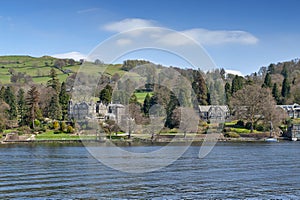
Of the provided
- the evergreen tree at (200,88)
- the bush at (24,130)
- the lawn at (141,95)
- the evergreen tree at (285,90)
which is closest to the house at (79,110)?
the bush at (24,130)

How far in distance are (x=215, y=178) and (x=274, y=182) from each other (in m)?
4.07

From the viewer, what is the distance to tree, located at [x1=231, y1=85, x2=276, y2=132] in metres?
95.1

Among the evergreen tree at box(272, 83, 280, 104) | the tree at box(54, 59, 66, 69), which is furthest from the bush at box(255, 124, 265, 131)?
the tree at box(54, 59, 66, 69)

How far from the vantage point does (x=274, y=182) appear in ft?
102

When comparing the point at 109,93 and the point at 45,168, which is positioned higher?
the point at 109,93

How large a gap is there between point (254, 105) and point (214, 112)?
1599cm

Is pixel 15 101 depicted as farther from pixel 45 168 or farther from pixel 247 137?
pixel 45 168

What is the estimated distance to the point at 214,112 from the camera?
111125 mm

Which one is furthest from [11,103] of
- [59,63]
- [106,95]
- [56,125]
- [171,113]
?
[59,63]

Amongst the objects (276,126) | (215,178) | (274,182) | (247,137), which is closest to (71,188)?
(215,178)

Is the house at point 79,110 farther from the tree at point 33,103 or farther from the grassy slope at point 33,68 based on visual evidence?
the grassy slope at point 33,68

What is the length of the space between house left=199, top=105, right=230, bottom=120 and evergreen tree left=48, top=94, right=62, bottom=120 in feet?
110

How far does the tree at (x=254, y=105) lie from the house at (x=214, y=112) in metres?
10.9

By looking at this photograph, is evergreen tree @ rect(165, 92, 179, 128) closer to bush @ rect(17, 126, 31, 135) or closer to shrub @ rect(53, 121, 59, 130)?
shrub @ rect(53, 121, 59, 130)
